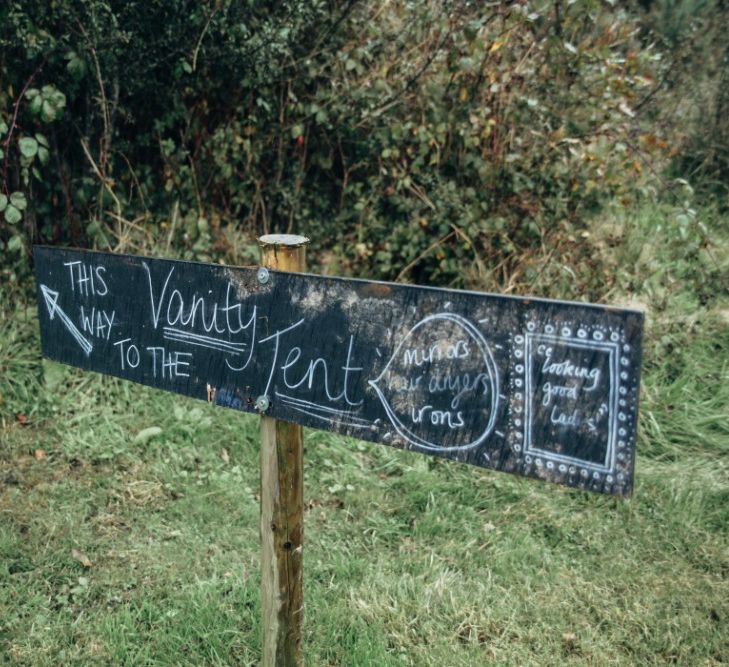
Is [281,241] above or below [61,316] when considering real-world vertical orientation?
above

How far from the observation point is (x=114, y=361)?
7.75 feet

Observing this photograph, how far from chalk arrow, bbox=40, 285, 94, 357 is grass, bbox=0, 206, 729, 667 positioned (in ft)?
3.77

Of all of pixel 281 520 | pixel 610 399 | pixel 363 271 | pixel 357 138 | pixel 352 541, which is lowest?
pixel 352 541

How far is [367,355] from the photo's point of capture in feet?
6.26

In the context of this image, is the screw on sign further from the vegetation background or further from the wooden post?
the vegetation background

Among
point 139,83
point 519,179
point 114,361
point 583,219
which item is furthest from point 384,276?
point 114,361

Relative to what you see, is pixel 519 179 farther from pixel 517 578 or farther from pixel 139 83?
pixel 517 578

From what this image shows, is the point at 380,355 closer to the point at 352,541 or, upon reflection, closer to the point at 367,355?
the point at 367,355

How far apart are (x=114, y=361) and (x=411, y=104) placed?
12.2ft

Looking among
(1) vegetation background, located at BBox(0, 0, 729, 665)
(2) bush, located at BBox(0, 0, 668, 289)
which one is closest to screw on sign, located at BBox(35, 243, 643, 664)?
(1) vegetation background, located at BBox(0, 0, 729, 665)

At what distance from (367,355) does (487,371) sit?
1.05 ft

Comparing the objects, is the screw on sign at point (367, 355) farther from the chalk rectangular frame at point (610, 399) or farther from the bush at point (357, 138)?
the bush at point (357, 138)

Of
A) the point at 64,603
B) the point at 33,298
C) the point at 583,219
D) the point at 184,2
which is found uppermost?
the point at 184,2

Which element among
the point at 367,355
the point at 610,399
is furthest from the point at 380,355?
the point at 610,399
